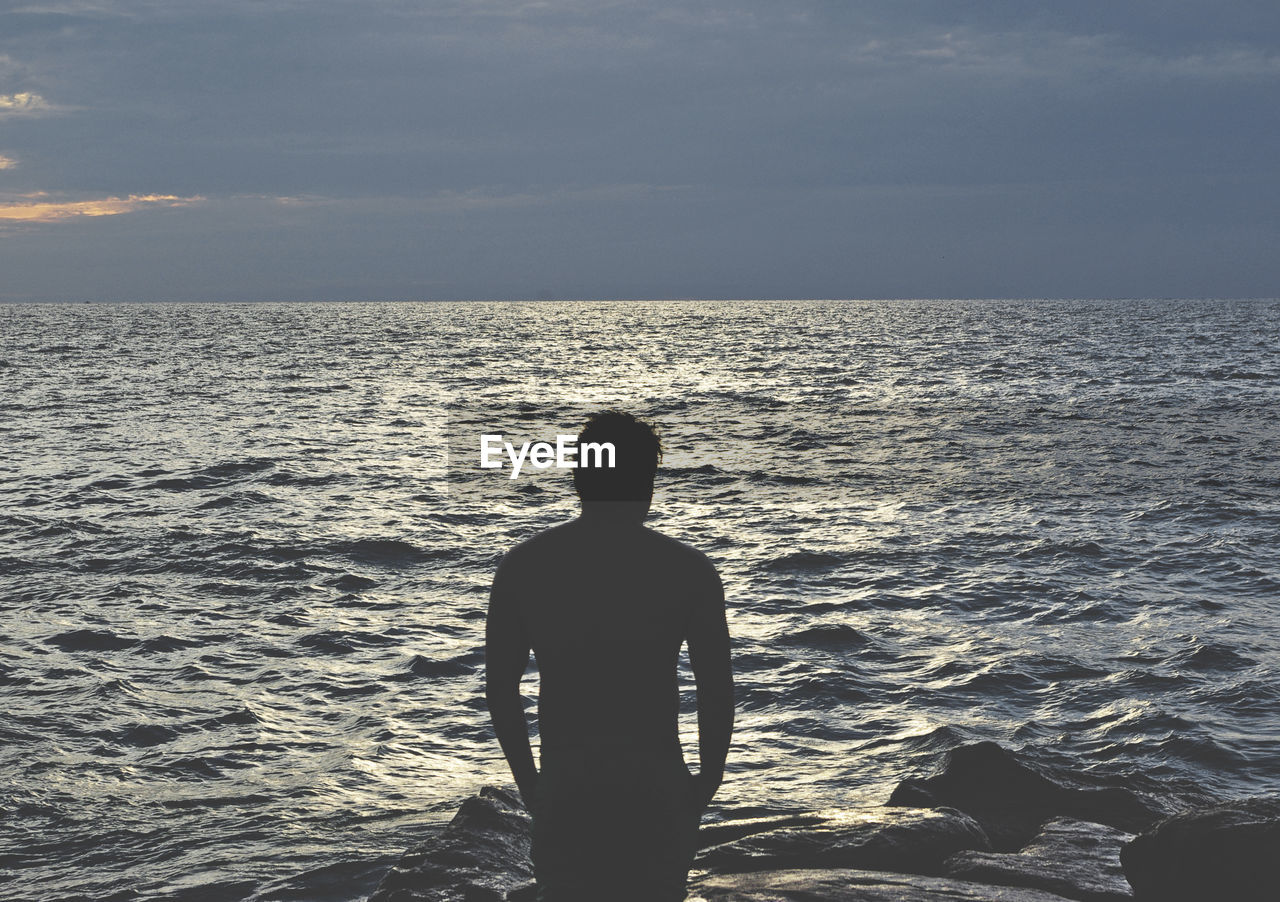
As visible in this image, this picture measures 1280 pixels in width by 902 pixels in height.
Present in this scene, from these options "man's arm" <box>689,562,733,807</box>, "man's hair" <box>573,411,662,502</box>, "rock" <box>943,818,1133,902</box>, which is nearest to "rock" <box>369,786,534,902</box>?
"rock" <box>943,818,1133,902</box>

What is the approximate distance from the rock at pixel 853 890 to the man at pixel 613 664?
2.52 m

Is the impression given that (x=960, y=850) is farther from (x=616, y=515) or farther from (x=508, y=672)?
(x=616, y=515)

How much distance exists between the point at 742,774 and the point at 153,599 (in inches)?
386

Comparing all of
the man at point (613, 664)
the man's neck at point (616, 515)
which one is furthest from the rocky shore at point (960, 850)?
the man's neck at point (616, 515)

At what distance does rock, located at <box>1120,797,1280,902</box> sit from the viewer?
589 cm

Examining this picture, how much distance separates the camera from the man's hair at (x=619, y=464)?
3643 mm

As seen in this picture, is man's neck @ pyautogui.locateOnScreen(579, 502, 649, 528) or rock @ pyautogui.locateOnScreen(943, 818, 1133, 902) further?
rock @ pyautogui.locateOnScreen(943, 818, 1133, 902)

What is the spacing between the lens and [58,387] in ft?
171

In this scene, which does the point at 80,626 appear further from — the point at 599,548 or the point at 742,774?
the point at 599,548

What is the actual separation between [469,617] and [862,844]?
29.2 feet

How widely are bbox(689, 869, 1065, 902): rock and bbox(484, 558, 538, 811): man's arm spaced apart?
2609mm

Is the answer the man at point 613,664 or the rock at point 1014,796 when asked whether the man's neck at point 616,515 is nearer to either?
the man at point 613,664

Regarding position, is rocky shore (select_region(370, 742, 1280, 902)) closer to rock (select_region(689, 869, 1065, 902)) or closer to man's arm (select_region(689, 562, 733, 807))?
rock (select_region(689, 869, 1065, 902))

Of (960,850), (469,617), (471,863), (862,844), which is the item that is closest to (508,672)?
(471,863)
